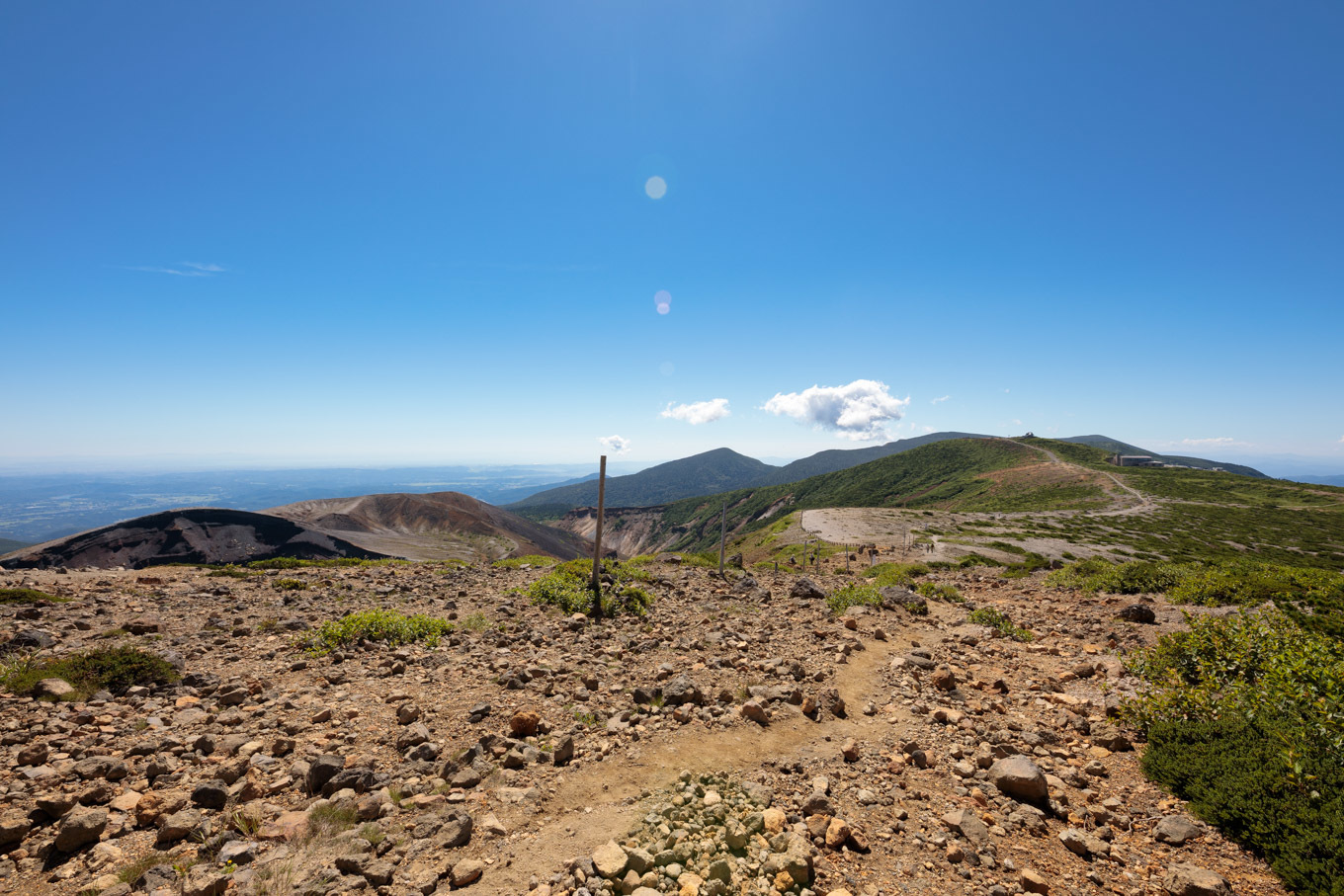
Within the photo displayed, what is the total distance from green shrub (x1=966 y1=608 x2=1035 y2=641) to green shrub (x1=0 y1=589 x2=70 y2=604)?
25.4 meters

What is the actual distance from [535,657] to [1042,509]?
8974 cm

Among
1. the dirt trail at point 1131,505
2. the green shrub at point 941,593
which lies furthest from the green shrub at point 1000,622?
the dirt trail at point 1131,505

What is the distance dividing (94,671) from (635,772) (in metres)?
9.49

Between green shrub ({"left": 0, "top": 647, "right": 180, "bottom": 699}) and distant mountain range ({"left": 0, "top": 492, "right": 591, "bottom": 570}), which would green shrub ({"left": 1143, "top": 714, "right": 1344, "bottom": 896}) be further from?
distant mountain range ({"left": 0, "top": 492, "right": 591, "bottom": 570})

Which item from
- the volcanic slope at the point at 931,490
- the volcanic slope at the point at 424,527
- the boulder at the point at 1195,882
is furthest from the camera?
the volcanic slope at the point at 931,490

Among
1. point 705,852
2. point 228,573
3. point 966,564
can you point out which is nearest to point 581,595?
point 705,852

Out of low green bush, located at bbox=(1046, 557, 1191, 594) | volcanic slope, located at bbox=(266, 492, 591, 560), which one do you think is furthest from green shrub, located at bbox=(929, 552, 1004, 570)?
volcanic slope, located at bbox=(266, 492, 591, 560)

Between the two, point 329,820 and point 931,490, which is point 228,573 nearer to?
point 329,820

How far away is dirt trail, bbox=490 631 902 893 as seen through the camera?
5.03 metres

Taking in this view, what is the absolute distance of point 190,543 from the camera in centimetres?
7081

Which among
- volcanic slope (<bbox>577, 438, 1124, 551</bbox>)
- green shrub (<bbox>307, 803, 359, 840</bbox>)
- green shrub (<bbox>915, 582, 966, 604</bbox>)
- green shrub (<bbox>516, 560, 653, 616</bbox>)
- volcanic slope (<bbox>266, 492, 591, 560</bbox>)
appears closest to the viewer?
green shrub (<bbox>307, 803, 359, 840</bbox>)

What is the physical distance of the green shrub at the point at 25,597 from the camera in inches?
511

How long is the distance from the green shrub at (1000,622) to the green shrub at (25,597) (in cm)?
2537

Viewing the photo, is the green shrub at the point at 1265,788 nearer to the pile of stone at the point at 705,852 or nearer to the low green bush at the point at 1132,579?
the pile of stone at the point at 705,852
